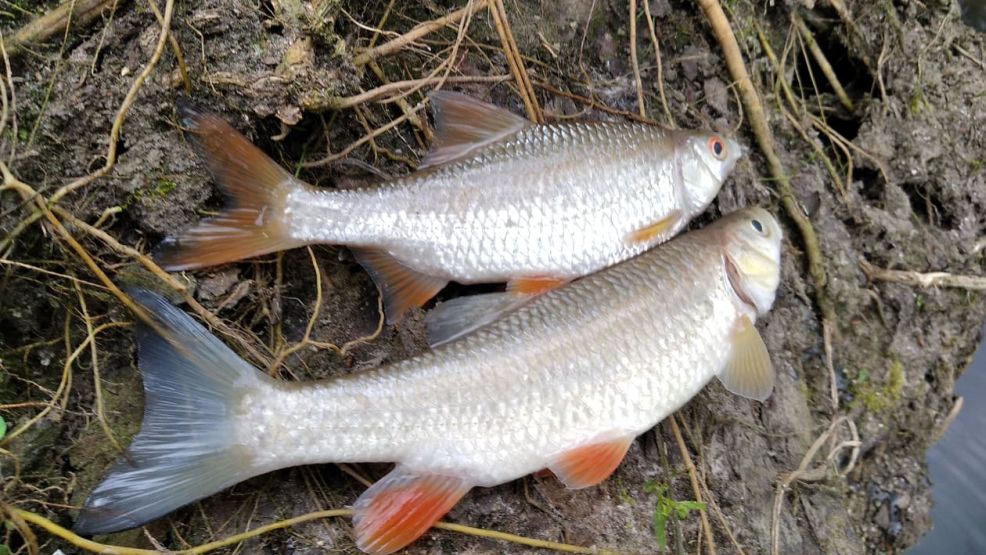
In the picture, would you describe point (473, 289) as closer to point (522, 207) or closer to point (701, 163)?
point (522, 207)

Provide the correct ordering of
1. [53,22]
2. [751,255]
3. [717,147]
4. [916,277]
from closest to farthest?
[53,22]
[751,255]
[717,147]
[916,277]

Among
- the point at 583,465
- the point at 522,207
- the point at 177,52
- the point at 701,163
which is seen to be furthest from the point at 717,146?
the point at 177,52

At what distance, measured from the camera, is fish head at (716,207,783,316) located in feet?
8.73

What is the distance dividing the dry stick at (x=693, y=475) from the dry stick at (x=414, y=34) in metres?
1.87

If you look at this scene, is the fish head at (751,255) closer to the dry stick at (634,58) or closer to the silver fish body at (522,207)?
the silver fish body at (522,207)

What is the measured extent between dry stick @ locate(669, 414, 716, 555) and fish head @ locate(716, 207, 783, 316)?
0.59 m

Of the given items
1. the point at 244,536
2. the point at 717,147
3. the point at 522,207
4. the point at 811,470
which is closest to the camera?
the point at 244,536

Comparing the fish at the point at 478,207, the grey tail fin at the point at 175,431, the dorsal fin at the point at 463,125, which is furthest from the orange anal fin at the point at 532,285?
the grey tail fin at the point at 175,431

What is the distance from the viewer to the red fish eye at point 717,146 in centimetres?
279

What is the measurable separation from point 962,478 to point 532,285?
2950 millimetres

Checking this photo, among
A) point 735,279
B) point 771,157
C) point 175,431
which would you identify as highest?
point 771,157

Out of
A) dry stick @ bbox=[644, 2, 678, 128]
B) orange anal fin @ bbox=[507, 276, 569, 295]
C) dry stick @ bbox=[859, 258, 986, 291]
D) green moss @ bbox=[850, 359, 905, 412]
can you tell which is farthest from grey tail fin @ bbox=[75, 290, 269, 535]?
dry stick @ bbox=[859, 258, 986, 291]

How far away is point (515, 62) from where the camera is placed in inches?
112

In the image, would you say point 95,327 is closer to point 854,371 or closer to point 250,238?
point 250,238
